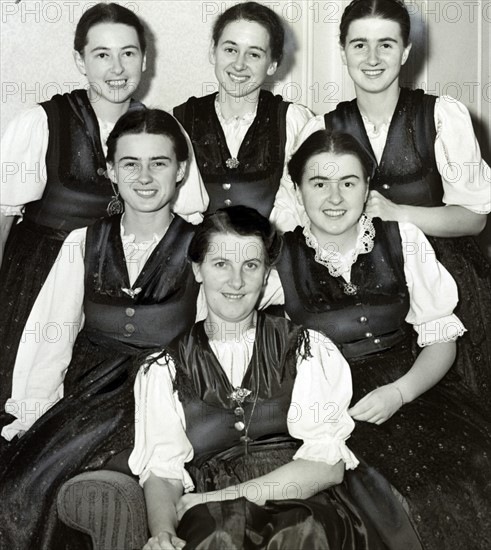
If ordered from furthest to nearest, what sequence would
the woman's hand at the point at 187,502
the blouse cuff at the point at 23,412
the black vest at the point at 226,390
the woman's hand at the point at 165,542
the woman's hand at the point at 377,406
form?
the blouse cuff at the point at 23,412, the woman's hand at the point at 377,406, the black vest at the point at 226,390, the woman's hand at the point at 187,502, the woman's hand at the point at 165,542

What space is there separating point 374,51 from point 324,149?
36 centimetres

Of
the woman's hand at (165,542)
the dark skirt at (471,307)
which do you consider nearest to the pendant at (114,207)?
the dark skirt at (471,307)

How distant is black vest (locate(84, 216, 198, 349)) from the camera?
9.01ft

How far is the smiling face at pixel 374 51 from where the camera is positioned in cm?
294

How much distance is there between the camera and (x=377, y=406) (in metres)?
2.61

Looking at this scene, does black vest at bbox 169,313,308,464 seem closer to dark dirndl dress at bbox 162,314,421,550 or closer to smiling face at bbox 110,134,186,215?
dark dirndl dress at bbox 162,314,421,550

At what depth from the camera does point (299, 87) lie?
3.62m

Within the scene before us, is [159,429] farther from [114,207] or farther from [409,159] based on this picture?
[409,159]

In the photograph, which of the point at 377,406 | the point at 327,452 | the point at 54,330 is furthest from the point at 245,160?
the point at 327,452

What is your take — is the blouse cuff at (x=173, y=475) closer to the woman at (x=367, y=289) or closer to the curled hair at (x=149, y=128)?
the woman at (x=367, y=289)

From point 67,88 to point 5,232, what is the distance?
60 cm

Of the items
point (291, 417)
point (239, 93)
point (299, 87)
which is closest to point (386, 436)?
point (291, 417)

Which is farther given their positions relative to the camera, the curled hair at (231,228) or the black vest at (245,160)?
the black vest at (245,160)

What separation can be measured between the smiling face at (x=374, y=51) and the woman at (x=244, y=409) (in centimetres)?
63
